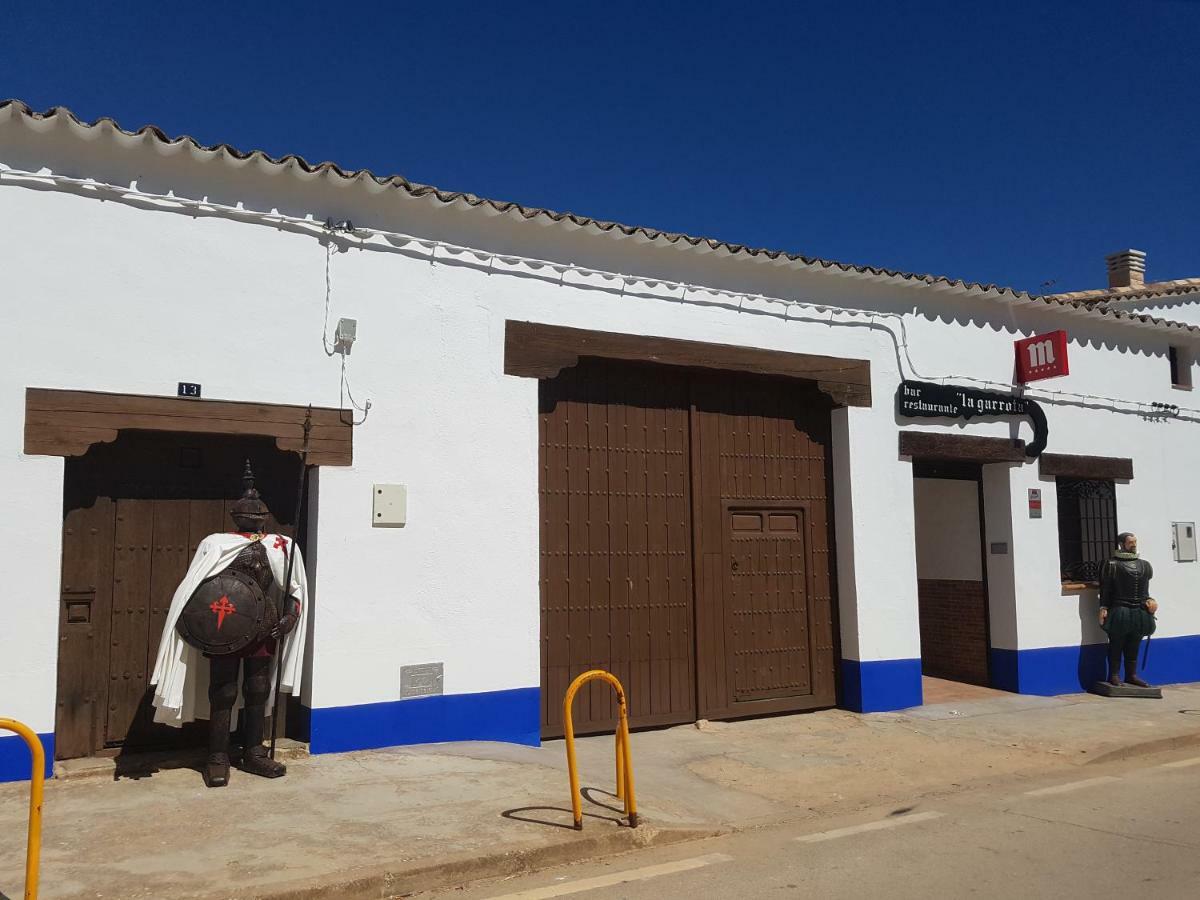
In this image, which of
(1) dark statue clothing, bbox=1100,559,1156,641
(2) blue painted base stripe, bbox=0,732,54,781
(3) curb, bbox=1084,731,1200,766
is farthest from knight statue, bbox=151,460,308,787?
(1) dark statue clothing, bbox=1100,559,1156,641

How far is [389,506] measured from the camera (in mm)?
7219

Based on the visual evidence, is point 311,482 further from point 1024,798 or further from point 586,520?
point 1024,798

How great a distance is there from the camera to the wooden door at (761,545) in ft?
29.6

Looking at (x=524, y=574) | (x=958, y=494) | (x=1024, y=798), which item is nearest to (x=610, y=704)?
(x=524, y=574)

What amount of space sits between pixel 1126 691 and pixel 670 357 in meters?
6.39

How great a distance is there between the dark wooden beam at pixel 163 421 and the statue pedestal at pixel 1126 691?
8.51 meters

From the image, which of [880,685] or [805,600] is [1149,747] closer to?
[880,685]

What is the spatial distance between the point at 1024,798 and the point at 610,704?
10.8ft

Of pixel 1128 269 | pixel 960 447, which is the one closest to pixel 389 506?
pixel 960 447

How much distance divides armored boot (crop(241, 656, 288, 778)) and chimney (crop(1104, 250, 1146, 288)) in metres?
16.6

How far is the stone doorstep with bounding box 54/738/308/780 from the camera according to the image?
6.08 metres

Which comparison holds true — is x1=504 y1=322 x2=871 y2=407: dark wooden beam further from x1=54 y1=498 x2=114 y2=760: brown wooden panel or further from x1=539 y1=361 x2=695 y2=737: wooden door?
x1=54 y1=498 x2=114 y2=760: brown wooden panel

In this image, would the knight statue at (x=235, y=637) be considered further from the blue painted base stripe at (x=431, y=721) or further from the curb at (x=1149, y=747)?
the curb at (x=1149, y=747)

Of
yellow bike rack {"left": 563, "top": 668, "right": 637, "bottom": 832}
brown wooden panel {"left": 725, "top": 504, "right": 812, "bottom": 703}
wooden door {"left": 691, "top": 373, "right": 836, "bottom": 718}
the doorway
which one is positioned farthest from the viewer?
brown wooden panel {"left": 725, "top": 504, "right": 812, "bottom": 703}
